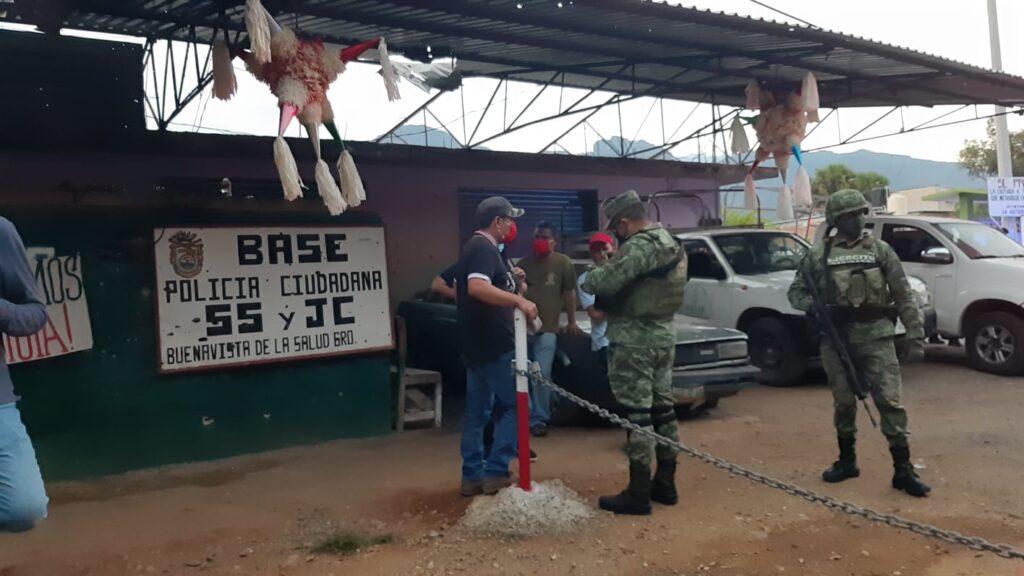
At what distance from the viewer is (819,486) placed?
4.98 metres

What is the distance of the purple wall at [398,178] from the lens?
233 inches

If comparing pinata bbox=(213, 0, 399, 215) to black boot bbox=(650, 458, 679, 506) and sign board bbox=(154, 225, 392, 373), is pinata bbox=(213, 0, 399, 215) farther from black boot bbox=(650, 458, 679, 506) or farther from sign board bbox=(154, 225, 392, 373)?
black boot bbox=(650, 458, 679, 506)

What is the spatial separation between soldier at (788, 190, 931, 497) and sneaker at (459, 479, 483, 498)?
6.96 ft

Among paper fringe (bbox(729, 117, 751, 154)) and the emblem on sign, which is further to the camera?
paper fringe (bbox(729, 117, 751, 154))

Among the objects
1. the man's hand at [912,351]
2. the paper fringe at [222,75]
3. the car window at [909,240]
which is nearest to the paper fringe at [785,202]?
the car window at [909,240]

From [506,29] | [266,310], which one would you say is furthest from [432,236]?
[266,310]

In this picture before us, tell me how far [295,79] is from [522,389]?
93.5 inches

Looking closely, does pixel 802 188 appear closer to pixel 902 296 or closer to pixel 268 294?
pixel 902 296

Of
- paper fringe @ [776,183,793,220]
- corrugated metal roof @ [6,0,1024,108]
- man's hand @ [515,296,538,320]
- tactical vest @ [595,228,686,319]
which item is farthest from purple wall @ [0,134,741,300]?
paper fringe @ [776,183,793,220]

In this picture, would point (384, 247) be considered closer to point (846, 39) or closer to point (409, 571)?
point (409, 571)

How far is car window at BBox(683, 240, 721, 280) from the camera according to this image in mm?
8816

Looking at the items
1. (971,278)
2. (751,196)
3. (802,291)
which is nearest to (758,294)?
(751,196)

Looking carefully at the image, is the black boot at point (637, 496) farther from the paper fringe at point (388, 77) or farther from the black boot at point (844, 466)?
the paper fringe at point (388, 77)

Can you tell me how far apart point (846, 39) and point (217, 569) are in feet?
21.4
